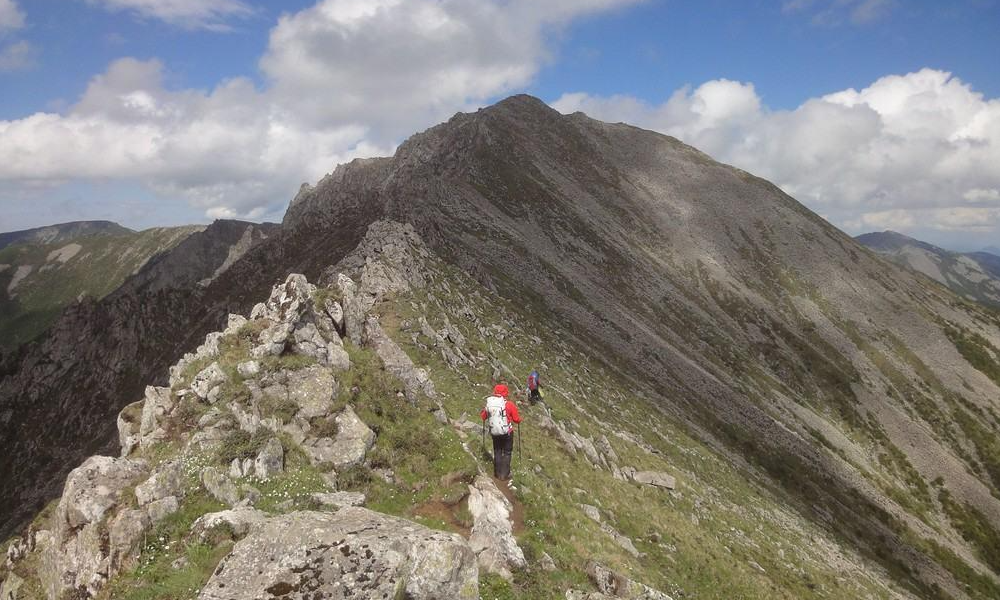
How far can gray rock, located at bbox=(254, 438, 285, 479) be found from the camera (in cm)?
1673

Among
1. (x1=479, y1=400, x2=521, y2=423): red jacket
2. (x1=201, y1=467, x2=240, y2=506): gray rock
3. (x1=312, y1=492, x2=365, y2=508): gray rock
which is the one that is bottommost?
(x1=312, y1=492, x2=365, y2=508): gray rock

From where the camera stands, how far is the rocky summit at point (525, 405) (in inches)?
587

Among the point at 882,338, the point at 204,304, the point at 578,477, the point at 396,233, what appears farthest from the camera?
the point at 882,338

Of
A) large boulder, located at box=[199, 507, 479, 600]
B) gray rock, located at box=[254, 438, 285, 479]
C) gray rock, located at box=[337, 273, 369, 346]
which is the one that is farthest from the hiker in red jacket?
gray rock, located at box=[337, 273, 369, 346]

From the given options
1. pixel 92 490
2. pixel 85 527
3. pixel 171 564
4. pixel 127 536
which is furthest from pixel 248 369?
pixel 171 564

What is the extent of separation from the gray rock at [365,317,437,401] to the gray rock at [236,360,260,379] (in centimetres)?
639

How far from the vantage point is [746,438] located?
219 ft

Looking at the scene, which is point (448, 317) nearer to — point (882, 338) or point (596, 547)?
point (596, 547)

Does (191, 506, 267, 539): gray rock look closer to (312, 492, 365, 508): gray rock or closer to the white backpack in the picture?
(312, 492, 365, 508): gray rock

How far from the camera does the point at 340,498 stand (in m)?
15.8

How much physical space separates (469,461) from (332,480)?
5.00 metres

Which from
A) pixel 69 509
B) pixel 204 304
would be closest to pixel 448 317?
pixel 69 509

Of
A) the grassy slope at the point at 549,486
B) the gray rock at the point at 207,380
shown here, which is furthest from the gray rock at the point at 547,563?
the gray rock at the point at 207,380

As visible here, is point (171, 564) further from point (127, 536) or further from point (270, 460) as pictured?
point (270, 460)
